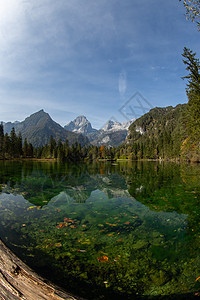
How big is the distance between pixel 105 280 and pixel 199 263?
3.15 m

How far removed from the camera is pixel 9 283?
3209 mm

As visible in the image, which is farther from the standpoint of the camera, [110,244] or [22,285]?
[110,244]

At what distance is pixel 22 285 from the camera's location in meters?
3.04

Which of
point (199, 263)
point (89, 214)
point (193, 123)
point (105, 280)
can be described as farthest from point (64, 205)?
point (193, 123)

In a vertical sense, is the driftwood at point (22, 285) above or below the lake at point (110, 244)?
above

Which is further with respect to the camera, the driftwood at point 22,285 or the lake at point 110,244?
the lake at point 110,244

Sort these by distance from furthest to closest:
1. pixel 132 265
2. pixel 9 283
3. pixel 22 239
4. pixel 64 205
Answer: pixel 64 205 < pixel 22 239 < pixel 132 265 < pixel 9 283


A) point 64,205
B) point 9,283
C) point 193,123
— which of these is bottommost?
point 64,205

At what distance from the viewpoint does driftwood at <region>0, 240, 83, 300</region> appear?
2.67m

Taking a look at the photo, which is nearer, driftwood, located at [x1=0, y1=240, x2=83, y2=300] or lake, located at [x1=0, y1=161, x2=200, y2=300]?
driftwood, located at [x1=0, y1=240, x2=83, y2=300]

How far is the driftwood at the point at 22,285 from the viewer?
2.67m

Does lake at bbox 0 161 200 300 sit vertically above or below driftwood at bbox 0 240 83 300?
below

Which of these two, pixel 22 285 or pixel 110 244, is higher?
pixel 22 285

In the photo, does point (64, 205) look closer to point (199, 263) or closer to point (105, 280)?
point (105, 280)
